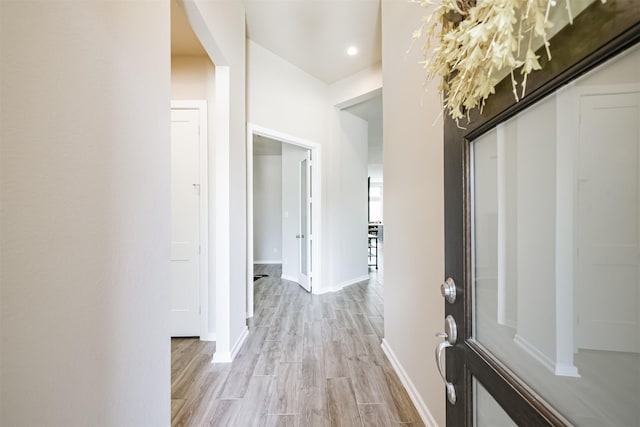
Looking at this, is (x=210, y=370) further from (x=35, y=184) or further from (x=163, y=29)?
(x=163, y=29)

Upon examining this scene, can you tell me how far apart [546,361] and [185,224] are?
2.69m

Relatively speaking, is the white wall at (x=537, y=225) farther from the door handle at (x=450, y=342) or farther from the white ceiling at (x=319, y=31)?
the white ceiling at (x=319, y=31)

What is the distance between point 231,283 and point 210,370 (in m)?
0.67

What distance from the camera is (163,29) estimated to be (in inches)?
44.4

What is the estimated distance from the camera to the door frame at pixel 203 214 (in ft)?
8.00

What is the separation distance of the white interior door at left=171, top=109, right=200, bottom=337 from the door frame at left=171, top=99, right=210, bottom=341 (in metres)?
0.03

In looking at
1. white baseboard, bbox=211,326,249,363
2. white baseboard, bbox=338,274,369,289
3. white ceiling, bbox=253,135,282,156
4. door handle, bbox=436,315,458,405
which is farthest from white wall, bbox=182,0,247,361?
white ceiling, bbox=253,135,282,156

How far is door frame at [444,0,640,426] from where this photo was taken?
344 millimetres

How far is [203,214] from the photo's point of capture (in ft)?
8.07

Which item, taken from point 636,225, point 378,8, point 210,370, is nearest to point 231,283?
point 210,370

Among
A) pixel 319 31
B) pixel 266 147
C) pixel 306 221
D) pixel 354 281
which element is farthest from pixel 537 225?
pixel 266 147

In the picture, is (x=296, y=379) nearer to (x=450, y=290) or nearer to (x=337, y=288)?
(x=450, y=290)

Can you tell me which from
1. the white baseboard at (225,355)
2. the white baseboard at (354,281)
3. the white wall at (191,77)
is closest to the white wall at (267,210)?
the white baseboard at (354,281)

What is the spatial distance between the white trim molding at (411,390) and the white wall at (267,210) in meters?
4.53
